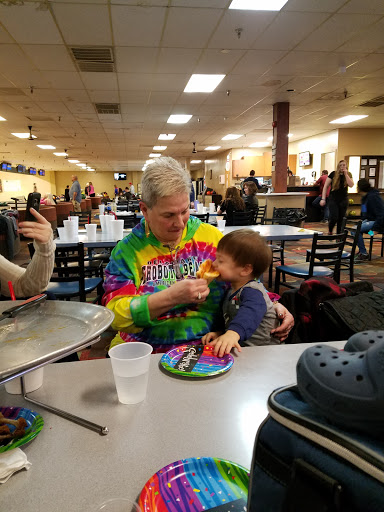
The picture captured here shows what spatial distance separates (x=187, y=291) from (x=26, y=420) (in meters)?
0.64

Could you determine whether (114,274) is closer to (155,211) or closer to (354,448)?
(155,211)

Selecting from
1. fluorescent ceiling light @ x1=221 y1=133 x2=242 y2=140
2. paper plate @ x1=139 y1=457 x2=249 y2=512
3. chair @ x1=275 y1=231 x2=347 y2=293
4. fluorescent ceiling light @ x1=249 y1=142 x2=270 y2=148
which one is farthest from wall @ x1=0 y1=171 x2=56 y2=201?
paper plate @ x1=139 y1=457 x2=249 y2=512

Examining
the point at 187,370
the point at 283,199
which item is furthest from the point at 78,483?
the point at 283,199

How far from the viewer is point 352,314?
1468 mm

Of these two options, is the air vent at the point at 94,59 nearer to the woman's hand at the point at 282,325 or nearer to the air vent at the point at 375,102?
the woman's hand at the point at 282,325

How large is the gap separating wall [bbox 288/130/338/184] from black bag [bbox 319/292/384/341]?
12919mm

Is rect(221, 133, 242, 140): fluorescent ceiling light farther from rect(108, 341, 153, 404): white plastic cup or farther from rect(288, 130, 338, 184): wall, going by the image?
rect(108, 341, 153, 404): white plastic cup

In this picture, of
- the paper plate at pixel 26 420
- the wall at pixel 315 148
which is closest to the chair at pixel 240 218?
the paper plate at pixel 26 420

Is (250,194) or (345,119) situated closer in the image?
(250,194)

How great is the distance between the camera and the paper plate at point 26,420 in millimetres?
Answer: 673

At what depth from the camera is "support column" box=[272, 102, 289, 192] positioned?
359 inches

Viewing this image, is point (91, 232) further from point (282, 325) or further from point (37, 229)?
point (282, 325)

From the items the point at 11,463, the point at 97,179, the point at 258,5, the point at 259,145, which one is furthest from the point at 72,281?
the point at 97,179

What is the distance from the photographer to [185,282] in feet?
4.09
